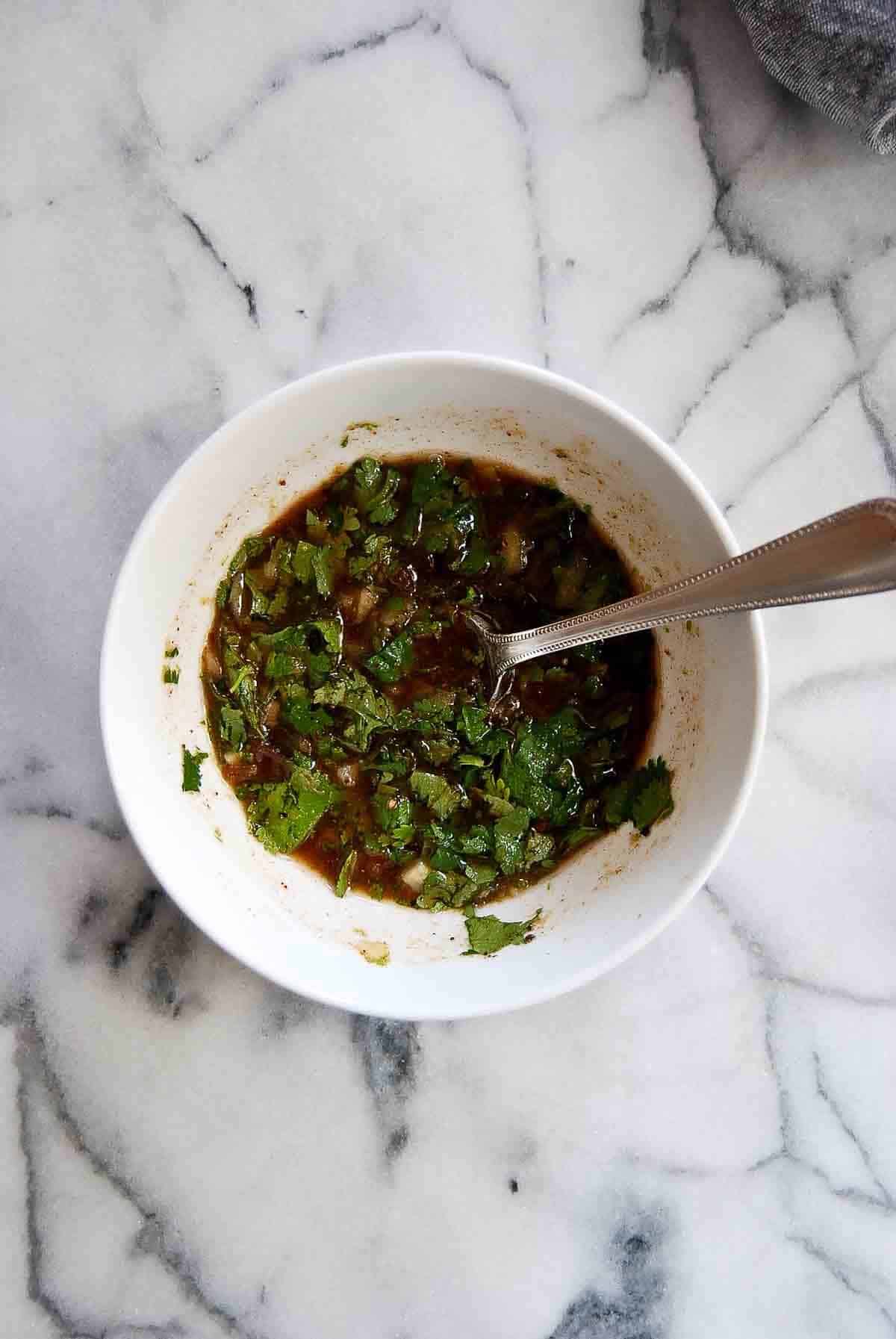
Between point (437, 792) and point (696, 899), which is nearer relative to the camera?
point (437, 792)

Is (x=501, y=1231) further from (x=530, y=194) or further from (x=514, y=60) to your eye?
(x=514, y=60)

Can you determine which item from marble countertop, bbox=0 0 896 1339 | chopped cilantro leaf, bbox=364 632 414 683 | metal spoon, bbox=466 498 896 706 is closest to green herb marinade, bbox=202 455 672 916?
chopped cilantro leaf, bbox=364 632 414 683

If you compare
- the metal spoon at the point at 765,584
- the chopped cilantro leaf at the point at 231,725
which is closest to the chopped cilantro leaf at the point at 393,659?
the metal spoon at the point at 765,584

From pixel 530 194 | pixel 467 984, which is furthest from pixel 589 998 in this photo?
pixel 530 194

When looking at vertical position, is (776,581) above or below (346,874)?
above

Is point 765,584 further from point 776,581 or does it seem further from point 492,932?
point 492,932

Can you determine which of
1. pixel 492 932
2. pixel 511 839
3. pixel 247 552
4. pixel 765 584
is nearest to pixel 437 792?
pixel 511 839

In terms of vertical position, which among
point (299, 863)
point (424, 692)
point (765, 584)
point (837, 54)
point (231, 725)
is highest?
point (837, 54)

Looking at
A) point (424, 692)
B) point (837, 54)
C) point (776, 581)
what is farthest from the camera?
point (424, 692)

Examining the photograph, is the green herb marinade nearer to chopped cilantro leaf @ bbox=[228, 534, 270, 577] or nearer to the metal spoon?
chopped cilantro leaf @ bbox=[228, 534, 270, 577]
